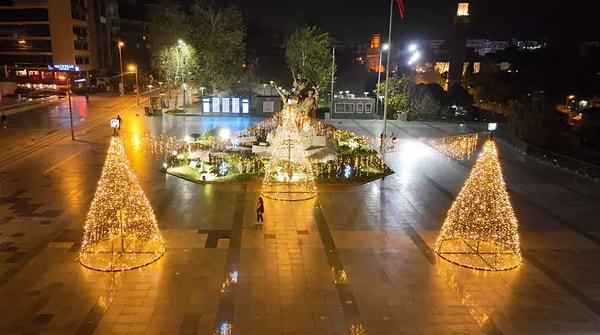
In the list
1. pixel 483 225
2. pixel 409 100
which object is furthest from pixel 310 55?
pixel 483 225

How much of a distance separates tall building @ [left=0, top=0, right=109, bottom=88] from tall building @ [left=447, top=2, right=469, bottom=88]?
58.2 metres

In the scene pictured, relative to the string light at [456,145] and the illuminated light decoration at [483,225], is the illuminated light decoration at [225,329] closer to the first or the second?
the illuminated light decoration at [483,225]

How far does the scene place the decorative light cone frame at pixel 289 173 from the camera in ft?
68.4

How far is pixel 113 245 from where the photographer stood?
1478cm

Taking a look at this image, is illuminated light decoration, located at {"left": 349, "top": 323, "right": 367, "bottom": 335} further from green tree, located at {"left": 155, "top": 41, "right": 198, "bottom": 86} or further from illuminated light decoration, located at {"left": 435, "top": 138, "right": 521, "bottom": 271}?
green tree, located at {"left": 155, "top": 41, "right": 198, "bottom": 86}

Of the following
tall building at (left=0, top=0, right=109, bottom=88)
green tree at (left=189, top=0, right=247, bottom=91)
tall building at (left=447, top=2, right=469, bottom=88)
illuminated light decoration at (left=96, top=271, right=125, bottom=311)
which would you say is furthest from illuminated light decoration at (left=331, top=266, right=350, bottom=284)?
tall building at (left=447, top=2, right=469, bottom=88)

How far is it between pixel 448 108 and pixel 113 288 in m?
48.5

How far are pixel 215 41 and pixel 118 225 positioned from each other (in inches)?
1552

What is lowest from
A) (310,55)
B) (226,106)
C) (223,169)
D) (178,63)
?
(223,169)

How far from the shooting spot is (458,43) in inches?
3110

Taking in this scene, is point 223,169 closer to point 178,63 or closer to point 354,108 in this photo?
point 354,108

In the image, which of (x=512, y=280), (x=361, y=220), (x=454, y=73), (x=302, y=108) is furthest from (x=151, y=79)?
(x=512, y=280)

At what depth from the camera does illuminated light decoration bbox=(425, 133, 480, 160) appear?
30.5 meters

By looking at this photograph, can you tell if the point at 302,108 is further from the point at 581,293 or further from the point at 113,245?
the point at 581,293
